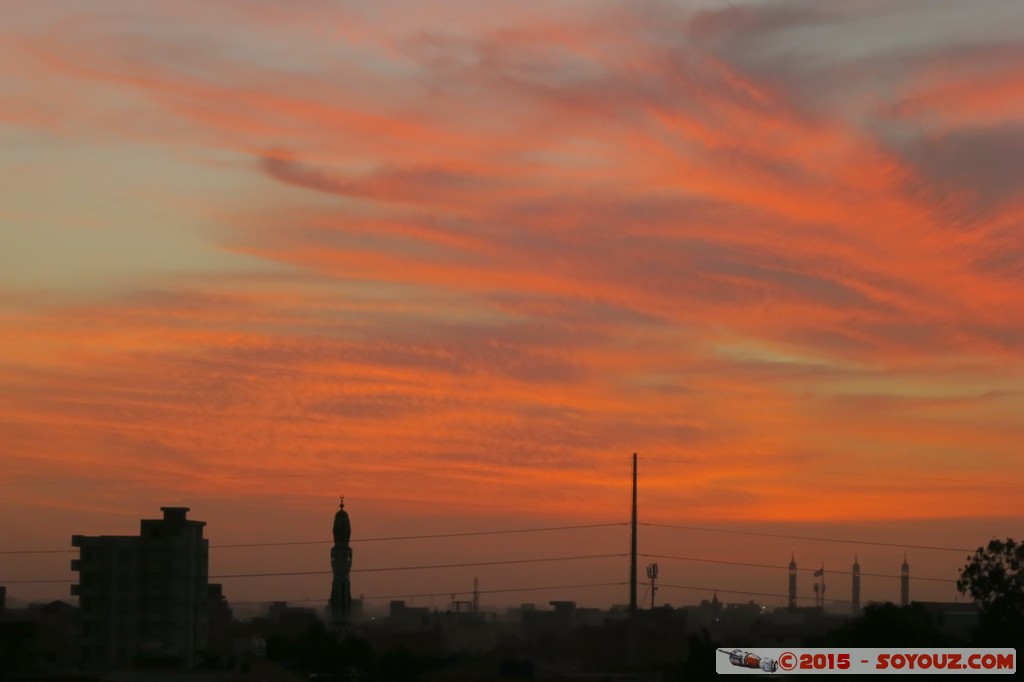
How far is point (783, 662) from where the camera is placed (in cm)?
8044

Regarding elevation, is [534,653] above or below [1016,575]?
below

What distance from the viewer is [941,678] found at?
88750mm

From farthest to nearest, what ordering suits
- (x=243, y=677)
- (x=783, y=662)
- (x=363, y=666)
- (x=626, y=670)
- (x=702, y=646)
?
(x=363, y=666) → (x=626, y=670) → (x=243, y=677) → (x=702, y=646) → (x=783, y=662)

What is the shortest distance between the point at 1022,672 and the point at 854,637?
18815 millimetres

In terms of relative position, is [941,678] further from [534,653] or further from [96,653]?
[96,653]

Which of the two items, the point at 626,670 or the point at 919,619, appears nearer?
the point at 919,619

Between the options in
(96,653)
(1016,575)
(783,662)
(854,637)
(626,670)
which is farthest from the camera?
(96,653)

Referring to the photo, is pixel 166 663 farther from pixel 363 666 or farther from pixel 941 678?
pixel 941 678

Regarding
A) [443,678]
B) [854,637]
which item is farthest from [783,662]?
[443,678]

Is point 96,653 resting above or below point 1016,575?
below

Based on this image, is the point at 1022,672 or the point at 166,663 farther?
the point at 166,663

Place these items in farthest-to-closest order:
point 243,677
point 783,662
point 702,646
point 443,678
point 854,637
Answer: point 443,678 → point 243,677 → point 854,637 → point 702,646 → point 783,662

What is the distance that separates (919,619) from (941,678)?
40.8 m

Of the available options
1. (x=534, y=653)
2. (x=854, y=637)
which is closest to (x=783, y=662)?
(x=854, y=637)
